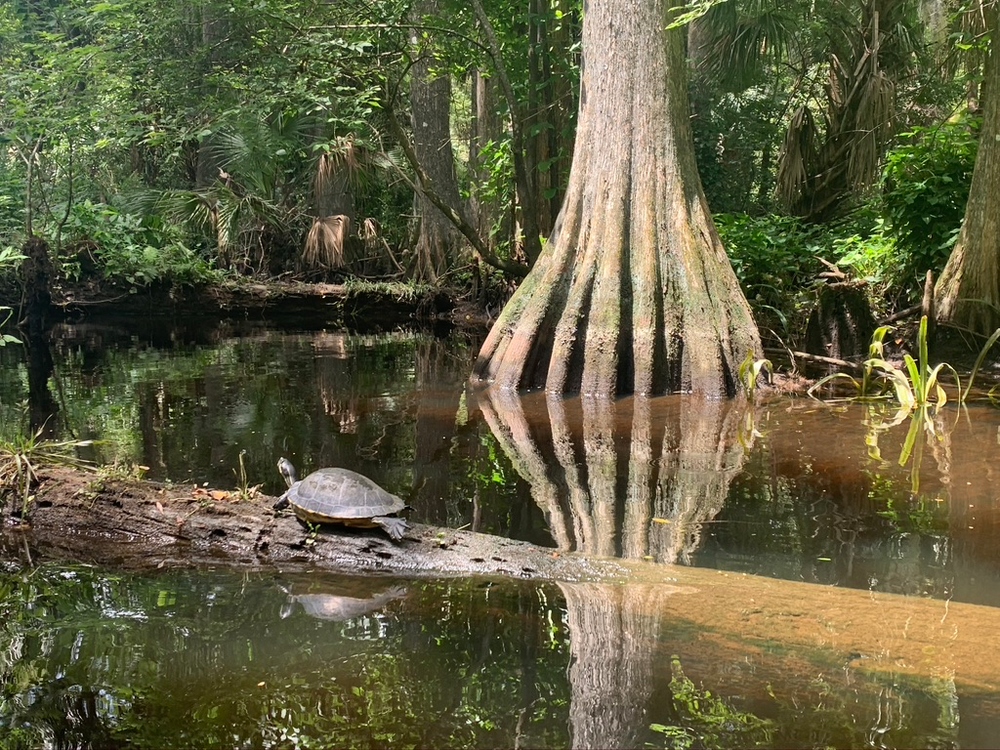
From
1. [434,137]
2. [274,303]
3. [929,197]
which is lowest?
[274,303]

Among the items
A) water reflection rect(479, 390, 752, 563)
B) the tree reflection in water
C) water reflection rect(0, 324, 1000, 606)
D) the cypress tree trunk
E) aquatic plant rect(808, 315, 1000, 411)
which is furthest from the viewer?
Result: the cypress tree trunk

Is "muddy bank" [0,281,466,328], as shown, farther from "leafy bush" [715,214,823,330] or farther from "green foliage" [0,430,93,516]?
→ "green foliage" [0,430,93,516]

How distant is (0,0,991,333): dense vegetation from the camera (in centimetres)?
1058

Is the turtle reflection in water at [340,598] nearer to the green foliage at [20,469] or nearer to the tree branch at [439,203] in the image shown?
the green foliage at [20,469]

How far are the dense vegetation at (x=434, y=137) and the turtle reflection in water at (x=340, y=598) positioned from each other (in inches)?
234

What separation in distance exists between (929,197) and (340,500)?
765 centimetres

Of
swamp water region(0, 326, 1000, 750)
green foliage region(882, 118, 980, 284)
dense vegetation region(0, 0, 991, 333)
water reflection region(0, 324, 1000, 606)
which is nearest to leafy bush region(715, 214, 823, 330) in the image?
dense vegetation region(0, 0, 991, 333)

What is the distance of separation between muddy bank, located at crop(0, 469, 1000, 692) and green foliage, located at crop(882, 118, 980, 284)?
6.75 m

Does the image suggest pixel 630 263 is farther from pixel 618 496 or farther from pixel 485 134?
pixel 485 134

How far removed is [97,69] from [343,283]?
608 centimetres

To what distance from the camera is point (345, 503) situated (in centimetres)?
410

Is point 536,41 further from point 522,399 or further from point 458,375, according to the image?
point 522,399

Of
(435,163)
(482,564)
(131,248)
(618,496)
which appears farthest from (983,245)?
(131,248)

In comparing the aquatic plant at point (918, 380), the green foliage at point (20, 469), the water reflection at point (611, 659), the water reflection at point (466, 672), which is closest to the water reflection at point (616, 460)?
the aquatic plant at point (918, 380)
